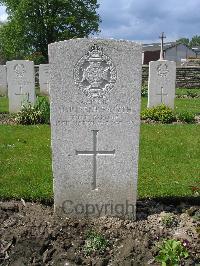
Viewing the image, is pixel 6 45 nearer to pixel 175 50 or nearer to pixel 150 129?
pixel 150 129

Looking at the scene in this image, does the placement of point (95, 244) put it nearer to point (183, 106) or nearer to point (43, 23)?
point (183, 106)

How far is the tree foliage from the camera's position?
35344 mm

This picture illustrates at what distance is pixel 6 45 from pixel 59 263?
35.6 metres

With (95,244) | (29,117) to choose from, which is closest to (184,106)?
(29,117)

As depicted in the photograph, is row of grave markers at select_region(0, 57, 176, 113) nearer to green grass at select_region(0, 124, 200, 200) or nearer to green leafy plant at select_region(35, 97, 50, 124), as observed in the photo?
green leafy plant at select_region(35, 97, 50, 124)

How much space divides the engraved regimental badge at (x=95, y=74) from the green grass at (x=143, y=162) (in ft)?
6.02

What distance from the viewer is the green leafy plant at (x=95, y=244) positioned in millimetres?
4117

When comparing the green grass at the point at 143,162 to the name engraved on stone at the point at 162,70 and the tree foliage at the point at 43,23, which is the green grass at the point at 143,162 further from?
the tree foliage at the point at 43,23

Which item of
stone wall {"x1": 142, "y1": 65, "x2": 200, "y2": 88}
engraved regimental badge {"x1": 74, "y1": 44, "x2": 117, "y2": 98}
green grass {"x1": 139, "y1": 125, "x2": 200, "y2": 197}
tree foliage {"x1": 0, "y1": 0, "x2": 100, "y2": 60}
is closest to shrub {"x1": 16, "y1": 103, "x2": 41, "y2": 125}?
green grass {"x1": 139, "y1": 125, "x2": 200, "y2": 197}

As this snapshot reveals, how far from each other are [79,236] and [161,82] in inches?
378

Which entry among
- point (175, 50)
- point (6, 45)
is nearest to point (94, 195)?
point (6, 45)

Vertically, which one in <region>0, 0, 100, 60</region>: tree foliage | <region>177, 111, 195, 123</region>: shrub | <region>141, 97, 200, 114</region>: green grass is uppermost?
<region>0, 0, 100, 60</region>: tree foliage

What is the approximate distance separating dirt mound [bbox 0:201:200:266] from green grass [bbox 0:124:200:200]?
0.86m

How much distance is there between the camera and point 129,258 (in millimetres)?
4004
